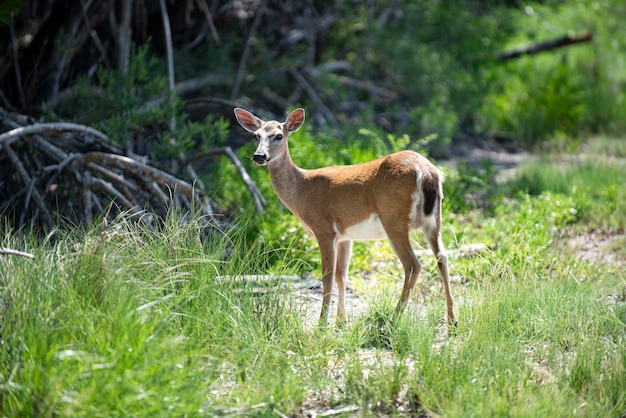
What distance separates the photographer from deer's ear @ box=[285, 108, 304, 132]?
6.30 m

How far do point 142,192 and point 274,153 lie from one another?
1.57 metres

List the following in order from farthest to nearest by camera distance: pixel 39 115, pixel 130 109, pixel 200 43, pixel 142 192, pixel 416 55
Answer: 1. pixel 416 55
2. pixel 200 43
3. pixel 39 115
4. pixel 130 109
5. pixel 142 192

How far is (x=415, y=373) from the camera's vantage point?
4684mm

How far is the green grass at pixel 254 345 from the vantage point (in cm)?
404

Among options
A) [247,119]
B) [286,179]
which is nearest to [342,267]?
[286,179]

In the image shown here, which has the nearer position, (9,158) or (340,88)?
(9,158)

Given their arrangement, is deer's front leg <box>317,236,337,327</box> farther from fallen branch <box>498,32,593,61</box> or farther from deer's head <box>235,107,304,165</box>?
fallen branch <box>498,32,593,61</box>

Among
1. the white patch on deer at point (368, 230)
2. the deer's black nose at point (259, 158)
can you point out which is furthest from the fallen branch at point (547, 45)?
the deer's black nose at point (259, 158)

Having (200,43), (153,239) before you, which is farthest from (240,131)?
(153,239)

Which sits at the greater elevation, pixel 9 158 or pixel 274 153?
pixel 274 153

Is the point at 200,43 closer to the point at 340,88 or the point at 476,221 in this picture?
the point at 340,88

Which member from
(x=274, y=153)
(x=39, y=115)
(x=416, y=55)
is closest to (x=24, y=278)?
(x=274, y=153)

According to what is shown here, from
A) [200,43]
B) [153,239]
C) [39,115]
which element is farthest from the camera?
[200,43]

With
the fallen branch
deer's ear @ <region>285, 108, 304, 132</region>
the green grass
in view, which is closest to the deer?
deer's ear @ <region>285, 108, 304, 132</region>
